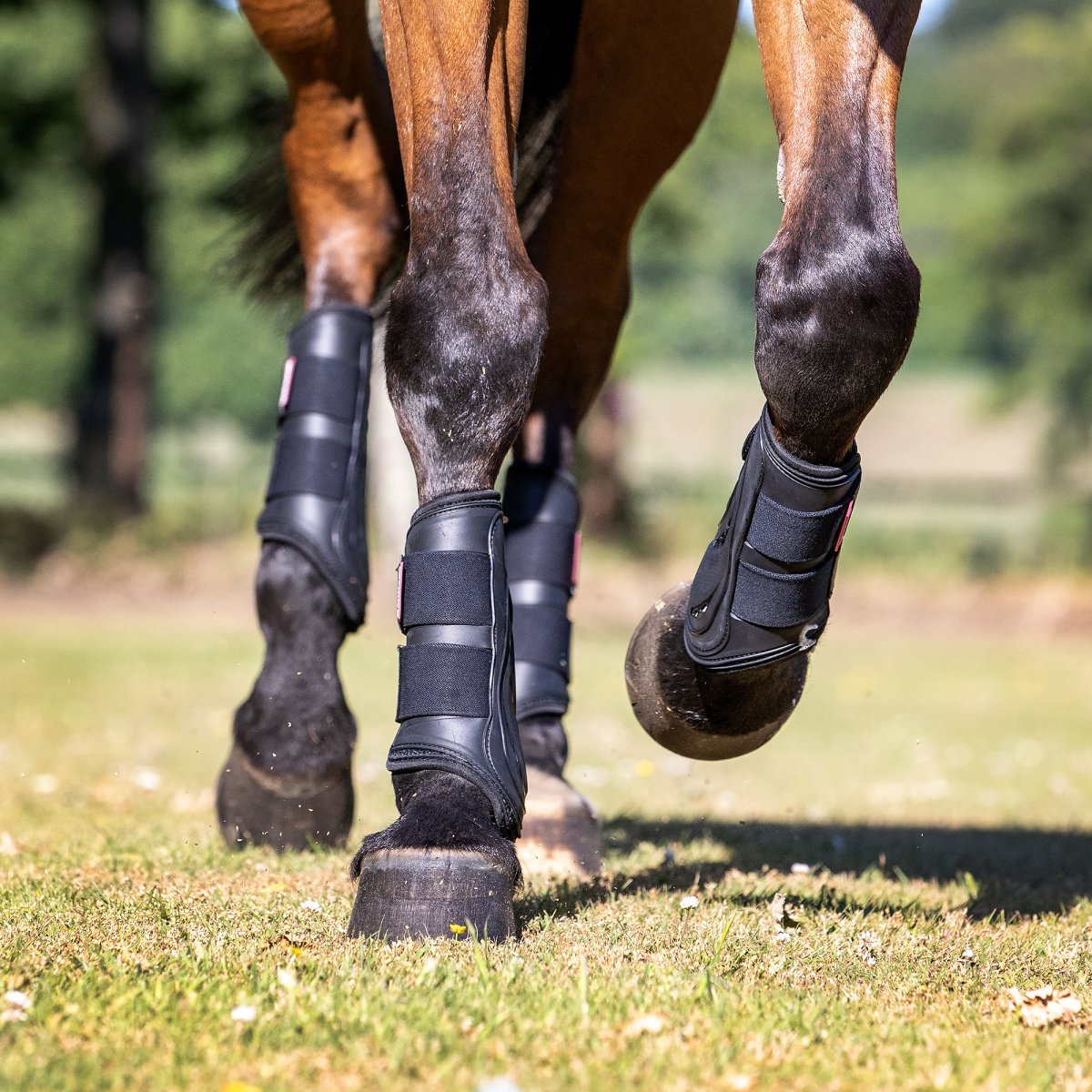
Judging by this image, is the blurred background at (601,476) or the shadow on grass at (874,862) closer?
the shadow on grass at (874,862)

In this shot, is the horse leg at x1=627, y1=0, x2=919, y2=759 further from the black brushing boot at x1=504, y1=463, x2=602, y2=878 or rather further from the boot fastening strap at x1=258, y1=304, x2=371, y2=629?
the boot fastening strap at x1=258, y1=304, x2=371, y2=629

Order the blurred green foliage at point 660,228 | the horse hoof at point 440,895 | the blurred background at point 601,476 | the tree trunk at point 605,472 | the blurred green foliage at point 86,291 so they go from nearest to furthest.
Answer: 1. the horse hoof at point 440,895
2. the blurred background at point 601,476
3. the tree trunk at point 605,472
4. the blurred green foliage at point 660,228
5. the blurred green foliage at point 86,291

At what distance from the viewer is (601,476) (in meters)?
19.7

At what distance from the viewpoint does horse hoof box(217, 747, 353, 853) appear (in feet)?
10.9

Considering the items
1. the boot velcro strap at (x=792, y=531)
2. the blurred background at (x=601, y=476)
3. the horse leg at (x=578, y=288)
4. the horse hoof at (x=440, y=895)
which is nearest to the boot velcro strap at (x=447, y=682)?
the horse hoof at (x=440, y=895)

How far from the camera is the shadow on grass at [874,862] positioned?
9.34ft

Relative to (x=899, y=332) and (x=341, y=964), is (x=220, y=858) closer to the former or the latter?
(x=341, y=964)

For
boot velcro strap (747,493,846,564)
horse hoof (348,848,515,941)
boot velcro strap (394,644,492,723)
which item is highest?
boot velcro strap (747,493,846,564)

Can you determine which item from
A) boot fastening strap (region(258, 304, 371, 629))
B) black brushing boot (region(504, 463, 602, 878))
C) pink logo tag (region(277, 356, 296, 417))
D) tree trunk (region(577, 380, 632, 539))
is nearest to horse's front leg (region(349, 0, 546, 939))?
black brushing boot (region(504, 463, 602, 878))

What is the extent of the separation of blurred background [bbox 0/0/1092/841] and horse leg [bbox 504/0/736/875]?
1.04m

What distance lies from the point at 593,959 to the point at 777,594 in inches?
24.6

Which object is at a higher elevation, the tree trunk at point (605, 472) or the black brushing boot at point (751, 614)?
the black brushing boot at point (751, 614)

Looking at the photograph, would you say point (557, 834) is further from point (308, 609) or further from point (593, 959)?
point (593, 959)

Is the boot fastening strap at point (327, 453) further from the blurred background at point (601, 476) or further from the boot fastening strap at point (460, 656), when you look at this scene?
the boot fastening strap at point (460, 656)
